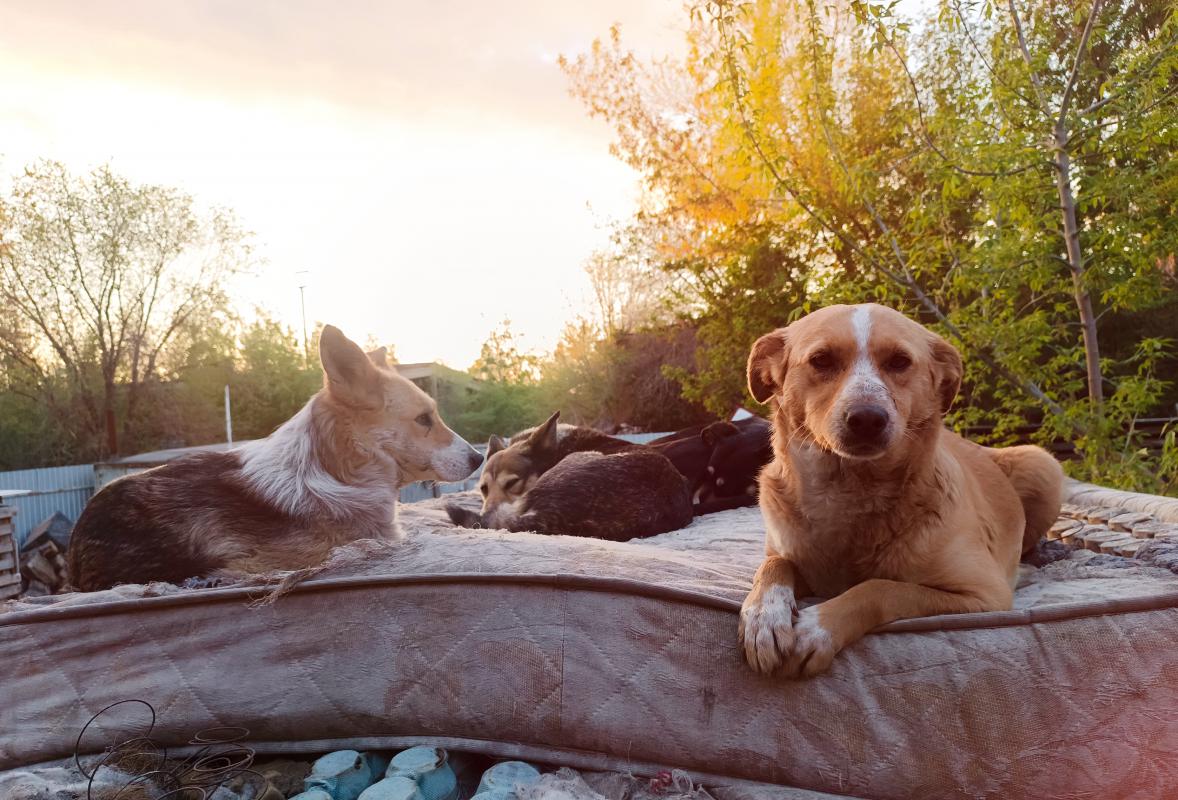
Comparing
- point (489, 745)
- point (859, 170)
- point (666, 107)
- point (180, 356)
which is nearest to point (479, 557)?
point (489, 745)

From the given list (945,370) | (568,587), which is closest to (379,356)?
(568,587)

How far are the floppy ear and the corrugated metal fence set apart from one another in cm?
1088

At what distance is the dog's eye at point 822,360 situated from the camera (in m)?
2.05

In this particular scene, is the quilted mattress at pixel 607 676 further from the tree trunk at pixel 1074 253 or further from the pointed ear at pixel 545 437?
the tree trunk at pixel 1074 253

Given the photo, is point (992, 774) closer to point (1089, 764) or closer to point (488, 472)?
point (1089, 764)

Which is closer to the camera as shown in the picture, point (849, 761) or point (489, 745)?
point (849, 761)

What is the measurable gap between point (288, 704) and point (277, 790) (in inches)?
9.2

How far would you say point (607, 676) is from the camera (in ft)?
6.03

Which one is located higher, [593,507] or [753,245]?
[753,245]

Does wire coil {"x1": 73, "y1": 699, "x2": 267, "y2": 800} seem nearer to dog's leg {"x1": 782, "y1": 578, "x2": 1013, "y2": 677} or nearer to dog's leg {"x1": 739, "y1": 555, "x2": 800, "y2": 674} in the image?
dog's leg {"x1": 739, "y1": 555, "x2": 800, "y2": 674}

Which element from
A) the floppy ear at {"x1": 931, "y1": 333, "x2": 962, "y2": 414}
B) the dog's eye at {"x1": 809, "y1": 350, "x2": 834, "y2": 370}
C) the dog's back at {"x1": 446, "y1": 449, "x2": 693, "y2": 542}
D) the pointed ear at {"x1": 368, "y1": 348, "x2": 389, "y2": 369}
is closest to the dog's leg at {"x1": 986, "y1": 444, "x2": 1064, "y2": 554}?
the floppy ear at {"x1": 931, "y1": 333, "x2": 962, "y2": 414}

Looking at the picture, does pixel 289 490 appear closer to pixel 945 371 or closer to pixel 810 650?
pixel 810 650

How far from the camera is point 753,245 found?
8422 millimetres

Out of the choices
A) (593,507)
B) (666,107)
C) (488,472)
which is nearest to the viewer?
(593,507)
